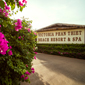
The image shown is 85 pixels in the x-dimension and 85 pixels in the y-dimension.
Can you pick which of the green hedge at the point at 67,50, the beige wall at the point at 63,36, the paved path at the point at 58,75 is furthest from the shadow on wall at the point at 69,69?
the beige wall at the point at 63,36

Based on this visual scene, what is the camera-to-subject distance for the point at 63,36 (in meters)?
9.40

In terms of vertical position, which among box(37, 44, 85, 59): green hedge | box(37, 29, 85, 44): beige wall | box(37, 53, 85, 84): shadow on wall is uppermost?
box(37, 29, 85, 44): beige wall

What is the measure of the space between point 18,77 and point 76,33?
8.46 m

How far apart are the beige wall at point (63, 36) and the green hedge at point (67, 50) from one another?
624 mm

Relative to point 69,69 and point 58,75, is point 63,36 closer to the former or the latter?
point 69,69

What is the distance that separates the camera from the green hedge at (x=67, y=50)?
750 centimetres

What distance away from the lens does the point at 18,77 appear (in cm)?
199

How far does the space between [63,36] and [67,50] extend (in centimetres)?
200

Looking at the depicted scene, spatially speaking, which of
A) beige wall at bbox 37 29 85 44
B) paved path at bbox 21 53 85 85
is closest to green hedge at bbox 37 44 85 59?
beige wall at bbox 37 29 85 44

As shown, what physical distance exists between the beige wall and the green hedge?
62cm

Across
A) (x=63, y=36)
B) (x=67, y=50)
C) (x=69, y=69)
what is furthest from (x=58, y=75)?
(x=63, y=36)

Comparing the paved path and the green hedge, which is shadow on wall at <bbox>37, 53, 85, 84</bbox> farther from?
the green hedge

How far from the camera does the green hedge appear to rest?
7.50m

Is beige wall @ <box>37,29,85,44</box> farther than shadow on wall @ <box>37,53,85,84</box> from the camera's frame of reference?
Yes
